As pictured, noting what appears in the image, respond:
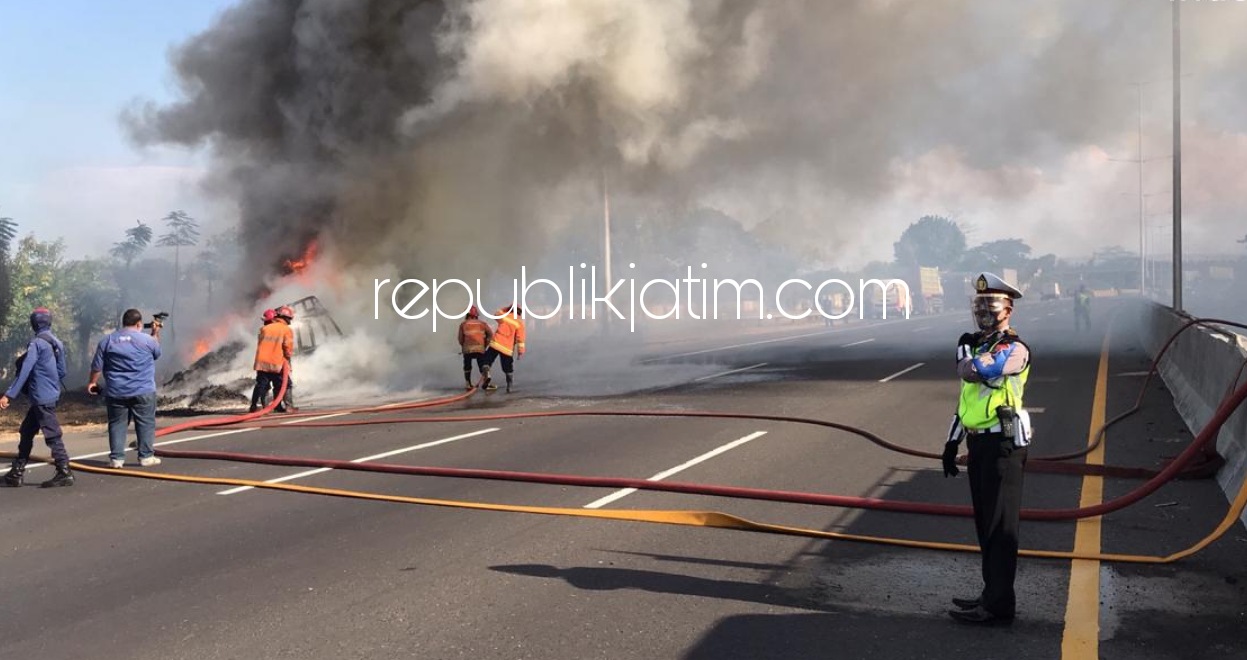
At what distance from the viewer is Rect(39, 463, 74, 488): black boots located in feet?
27.9

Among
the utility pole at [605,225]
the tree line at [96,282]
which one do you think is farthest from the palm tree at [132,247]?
the utility pole at [605,225]

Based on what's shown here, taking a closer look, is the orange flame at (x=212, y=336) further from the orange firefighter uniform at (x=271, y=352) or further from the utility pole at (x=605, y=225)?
the utility pole at (x=605, y=225)

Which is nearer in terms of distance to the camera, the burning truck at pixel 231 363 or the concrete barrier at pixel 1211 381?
the concrete barrier at pixel 1211 381

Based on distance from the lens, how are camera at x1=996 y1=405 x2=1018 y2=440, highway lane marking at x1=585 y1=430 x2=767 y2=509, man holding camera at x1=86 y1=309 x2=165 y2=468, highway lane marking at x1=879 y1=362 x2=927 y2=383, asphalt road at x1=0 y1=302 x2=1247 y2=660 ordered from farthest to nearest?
1. highway lane marking at x1=879 y1=362 x2=927 y2=383
2. man holding camera at x1=86 y1=309 x2=165 y2=468
3. highway lane marking at x1=585 y1=430 x2=767 y2=509
4. camera at x1=996 y1=405 x2=1018 y2=440
5. asphalt road at x1=0 y1=302 x2=1247 y2=660

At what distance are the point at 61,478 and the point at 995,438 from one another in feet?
24.9

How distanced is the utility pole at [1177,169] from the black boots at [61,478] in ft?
79.4

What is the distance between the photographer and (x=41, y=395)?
844cm

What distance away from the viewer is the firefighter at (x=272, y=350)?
554 inches

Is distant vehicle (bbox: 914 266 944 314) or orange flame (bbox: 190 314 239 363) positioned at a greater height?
distant vehicle (bbox: 914 266 944 314)

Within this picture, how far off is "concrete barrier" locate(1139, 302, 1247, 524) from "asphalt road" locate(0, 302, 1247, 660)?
29 cm

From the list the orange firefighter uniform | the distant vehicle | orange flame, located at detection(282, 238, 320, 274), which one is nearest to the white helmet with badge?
the orange firefighter uniform

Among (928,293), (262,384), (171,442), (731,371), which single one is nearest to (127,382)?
(171,442)

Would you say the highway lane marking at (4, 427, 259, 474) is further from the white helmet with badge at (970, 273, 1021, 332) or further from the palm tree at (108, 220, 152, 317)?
the palm tree at (108, 220, 152, 317)

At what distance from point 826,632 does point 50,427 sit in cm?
696
